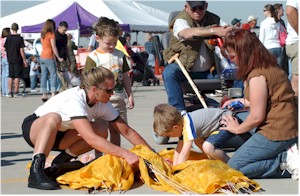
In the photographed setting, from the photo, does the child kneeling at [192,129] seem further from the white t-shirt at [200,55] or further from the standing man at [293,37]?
the standing man at [293,37]

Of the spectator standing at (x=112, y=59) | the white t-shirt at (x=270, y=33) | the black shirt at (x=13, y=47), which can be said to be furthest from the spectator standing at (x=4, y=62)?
the spectator standing at (x=112, y=59)

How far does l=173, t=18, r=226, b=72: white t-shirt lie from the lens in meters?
8.65

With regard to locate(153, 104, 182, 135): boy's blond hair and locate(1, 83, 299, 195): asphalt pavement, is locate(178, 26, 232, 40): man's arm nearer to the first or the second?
locate(1, 83, 299, 195): asphalt pavement

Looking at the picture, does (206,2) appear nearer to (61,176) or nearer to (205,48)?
(205,48)

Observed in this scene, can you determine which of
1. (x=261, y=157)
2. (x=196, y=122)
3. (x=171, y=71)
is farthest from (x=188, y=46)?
(x=261, y=157)

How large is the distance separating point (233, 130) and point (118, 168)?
4.15 ft

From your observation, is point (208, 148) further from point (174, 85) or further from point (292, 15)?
point (292, 15)

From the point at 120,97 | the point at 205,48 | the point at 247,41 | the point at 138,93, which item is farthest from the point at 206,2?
the point at 138,93

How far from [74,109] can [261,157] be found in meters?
1.64

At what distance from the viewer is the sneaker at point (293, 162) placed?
6445 millimetres

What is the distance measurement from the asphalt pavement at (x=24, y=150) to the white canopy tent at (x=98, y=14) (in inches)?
472

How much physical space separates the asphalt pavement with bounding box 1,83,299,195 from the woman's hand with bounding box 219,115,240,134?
1.87ft

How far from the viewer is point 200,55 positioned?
884cm

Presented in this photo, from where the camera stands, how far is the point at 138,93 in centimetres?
1989
